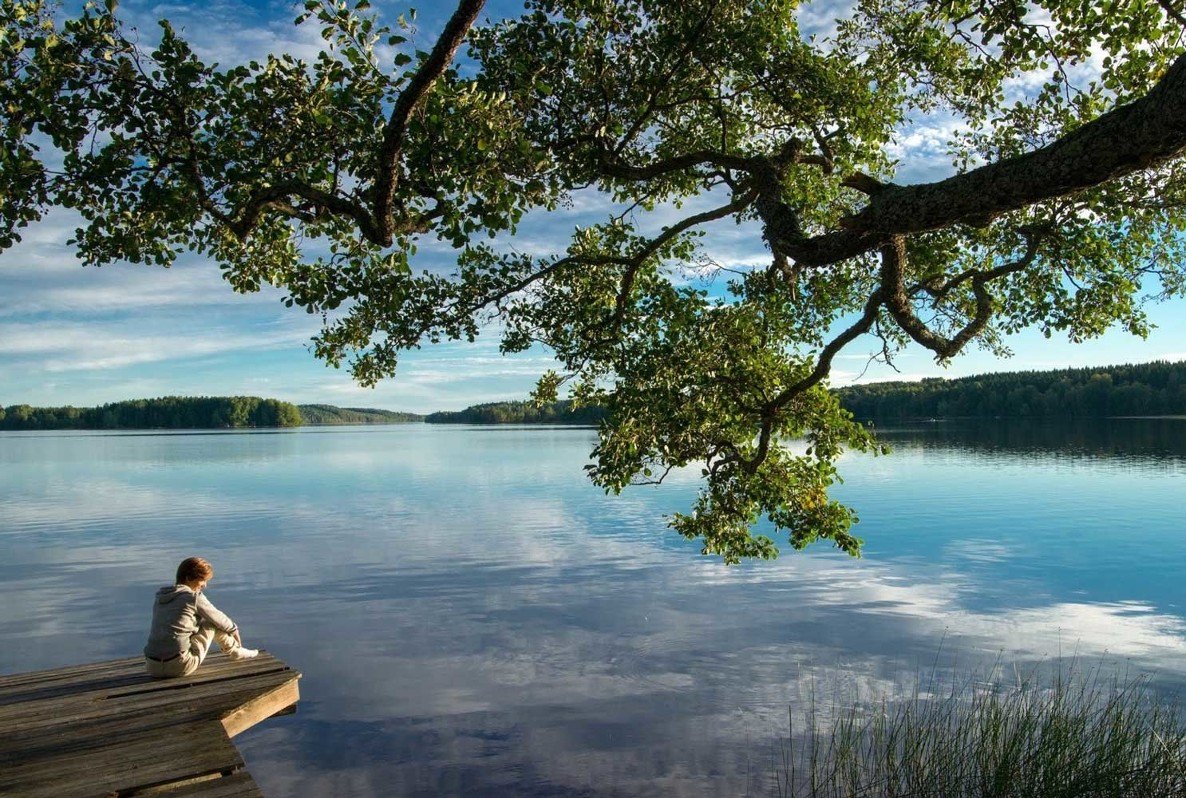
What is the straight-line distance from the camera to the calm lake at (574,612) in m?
11.1

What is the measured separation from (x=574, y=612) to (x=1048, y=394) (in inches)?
4802

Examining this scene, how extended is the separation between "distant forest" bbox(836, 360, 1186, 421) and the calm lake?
82708 millimetres

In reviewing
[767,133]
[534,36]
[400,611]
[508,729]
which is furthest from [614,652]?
[534,36]

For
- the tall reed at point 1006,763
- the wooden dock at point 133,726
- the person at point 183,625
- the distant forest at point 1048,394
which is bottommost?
the tall reed at point 1006,763

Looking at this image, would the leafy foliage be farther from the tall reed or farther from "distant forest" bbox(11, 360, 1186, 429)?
"distant forest" bbox(11, 360, 1186, 429)

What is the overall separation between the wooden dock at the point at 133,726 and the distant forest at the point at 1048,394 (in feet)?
342

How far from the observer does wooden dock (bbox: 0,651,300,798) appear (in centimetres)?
626

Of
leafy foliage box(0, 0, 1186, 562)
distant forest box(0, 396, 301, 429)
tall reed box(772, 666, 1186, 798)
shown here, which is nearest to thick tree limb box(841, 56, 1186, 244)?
leafy foliage box(0, 0, 1186, 562)

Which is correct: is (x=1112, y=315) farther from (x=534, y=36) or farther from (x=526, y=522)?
(x=526, y=522)

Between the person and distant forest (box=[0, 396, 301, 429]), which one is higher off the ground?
distant forest (box=[0, 396, 301, 429])

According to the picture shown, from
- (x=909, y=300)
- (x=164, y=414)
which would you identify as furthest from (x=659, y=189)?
(x=164, y=414)

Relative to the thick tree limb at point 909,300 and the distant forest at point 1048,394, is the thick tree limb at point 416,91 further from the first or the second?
the distant forest at point 1048,394

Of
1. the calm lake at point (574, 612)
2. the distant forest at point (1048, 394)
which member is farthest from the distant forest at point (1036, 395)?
Answer: the calm lake at point (574, 612)

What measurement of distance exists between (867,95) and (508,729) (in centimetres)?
977
